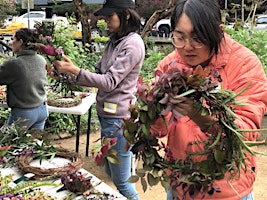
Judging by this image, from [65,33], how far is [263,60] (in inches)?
126

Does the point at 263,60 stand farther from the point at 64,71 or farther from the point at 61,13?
the point at 61,13

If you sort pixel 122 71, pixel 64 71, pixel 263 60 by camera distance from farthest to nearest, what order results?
pixel 263 60
pixel 122 71
pixel 64 71

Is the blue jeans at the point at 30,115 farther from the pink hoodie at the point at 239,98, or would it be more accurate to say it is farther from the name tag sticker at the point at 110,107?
the pink hoodie at the point at 239,98

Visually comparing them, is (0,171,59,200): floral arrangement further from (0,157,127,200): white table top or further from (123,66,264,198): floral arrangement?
(123,66,264,198): floral arrangement

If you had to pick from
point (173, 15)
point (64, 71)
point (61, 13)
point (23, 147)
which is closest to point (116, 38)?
point (64, 71)

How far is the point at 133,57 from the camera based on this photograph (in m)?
2.56

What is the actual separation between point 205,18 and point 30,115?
95.3 inches

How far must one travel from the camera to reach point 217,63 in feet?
4.80

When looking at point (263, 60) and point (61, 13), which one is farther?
point (61, 13)

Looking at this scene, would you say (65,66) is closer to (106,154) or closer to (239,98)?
(106,154)

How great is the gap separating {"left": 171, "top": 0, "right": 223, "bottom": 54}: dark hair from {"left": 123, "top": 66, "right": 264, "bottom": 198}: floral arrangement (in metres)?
0.16

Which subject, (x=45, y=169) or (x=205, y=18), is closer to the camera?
(x=205, y=18)

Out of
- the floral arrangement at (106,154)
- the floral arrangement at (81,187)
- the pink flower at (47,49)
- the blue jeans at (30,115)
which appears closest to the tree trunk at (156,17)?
the blue jeans at (30,115)

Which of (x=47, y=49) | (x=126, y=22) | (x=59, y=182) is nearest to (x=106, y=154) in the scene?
(x=59, y=182)
